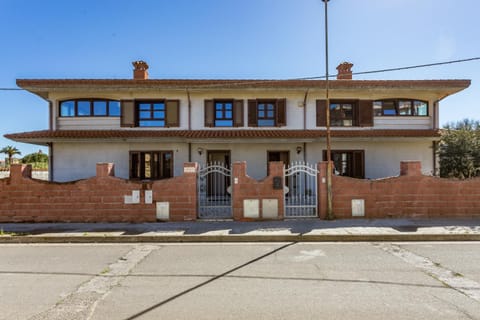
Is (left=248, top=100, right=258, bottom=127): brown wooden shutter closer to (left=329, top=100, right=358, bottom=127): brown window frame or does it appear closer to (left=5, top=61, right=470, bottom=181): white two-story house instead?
(left=5, top=61, right=470, bottom=181): white two-story house

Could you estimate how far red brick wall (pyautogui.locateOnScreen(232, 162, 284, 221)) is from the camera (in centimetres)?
959

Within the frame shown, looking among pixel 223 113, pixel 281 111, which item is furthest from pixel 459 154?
pixel 223 113

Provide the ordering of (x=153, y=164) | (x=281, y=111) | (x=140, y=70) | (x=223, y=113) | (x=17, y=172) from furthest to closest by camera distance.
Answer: (x=140, y=70), (x=223, y=113), (x=281, y=111), (x=153, y=164), (x=17, y=172)

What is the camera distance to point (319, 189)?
384 inches

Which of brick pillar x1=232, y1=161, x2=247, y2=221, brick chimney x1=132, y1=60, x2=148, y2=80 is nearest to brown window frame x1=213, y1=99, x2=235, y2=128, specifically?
brick chimney x1=132, y1=60, x2=148, y2=80

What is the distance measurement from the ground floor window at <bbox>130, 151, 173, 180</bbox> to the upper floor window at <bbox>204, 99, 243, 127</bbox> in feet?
9.31

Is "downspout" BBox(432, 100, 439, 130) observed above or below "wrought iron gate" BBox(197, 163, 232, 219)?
above

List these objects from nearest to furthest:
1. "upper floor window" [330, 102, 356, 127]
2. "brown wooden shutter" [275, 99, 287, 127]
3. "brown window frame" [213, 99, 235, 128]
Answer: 1. "brown wooden shutter" [275, 99, 287, 127]
2. "brown window frame" [213, 99, 235, 128]
3. "upper floor window" [330, 102, 356, 127]

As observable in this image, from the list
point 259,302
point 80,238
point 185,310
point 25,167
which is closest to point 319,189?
point 259,302

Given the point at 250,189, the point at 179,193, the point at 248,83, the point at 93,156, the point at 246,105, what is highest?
the point at 248,83

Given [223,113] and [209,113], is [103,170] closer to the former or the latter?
[209,113]

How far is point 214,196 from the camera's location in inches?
543

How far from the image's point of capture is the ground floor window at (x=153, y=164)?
1437cm

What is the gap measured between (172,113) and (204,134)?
8.40ft
